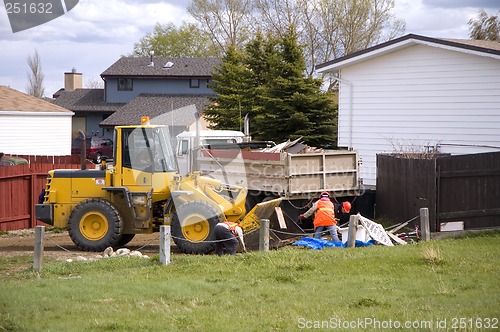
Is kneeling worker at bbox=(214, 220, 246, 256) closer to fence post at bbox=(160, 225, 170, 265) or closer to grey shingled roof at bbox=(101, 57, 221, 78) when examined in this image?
fence post at bbox=(160, 225, 170, 265)

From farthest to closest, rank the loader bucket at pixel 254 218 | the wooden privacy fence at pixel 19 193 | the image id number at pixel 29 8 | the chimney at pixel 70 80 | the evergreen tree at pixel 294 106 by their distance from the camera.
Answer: the chimney at pixel 70 80 < the evergreen tree at pixel 294 106 < the wooden privacy fence at pixel 19 193 < the loader bucket at pixel 254 218 < the image id number at pixel 29 8

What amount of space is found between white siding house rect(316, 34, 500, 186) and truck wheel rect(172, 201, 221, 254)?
9.81 meters

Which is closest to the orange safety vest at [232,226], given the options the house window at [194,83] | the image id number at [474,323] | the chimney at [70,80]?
the image id number at [474,323]

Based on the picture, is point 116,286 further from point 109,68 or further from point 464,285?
point 109,68

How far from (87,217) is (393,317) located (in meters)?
10.2

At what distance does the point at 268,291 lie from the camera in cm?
1269

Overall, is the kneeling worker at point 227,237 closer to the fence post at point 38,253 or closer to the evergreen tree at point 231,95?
the fence post at point 38,253

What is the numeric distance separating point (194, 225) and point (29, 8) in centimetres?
901

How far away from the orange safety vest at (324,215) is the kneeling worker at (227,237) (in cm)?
189

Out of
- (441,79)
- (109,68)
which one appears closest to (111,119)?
(109,68)

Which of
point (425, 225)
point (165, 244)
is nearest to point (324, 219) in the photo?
point (425, 225)

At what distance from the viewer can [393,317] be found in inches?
419

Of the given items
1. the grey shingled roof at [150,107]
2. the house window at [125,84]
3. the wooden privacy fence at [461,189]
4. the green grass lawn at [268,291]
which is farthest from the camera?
the house window at [125,84]

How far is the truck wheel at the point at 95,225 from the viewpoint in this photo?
18828mm
